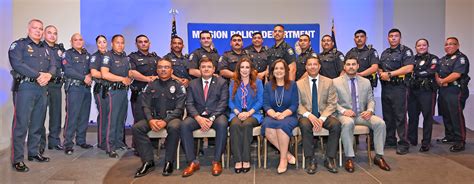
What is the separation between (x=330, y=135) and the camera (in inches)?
170

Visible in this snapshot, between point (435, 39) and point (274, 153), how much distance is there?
16.2ft

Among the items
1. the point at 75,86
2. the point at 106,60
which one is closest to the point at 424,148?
the point at 106,60

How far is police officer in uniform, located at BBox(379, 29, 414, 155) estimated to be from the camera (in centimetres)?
530

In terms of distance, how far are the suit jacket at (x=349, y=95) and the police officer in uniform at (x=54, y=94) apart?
11.5 feet

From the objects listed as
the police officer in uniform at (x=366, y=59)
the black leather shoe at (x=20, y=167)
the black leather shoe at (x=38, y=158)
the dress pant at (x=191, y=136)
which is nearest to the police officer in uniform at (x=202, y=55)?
the dress pant at (x=191, y=136)

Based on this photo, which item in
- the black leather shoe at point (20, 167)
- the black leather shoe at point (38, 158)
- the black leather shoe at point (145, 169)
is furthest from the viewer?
the black leather shoe at point (38, 158)

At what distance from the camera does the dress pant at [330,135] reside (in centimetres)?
425

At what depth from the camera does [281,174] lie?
162 inches

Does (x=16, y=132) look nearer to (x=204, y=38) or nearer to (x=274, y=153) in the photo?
(x=204, y=38)

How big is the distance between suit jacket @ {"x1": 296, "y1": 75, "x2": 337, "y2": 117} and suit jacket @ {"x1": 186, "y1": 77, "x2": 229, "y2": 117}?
0.84m

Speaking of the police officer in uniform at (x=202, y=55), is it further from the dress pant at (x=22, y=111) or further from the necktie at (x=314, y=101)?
the dress pant at (x=22, y=111)

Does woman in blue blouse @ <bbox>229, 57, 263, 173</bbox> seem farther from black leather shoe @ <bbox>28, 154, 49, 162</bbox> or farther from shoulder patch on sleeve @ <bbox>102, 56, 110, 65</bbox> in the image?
black leather shoe @ <bbox>28, 154, 49, 162</bbox>

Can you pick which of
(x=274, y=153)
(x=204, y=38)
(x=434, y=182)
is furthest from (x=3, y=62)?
(x=434, y=182)

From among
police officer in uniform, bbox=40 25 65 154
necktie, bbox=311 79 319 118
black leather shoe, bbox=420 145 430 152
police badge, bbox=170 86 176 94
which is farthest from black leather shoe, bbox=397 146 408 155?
police officer in uniform, bbox=40 25 65 154
